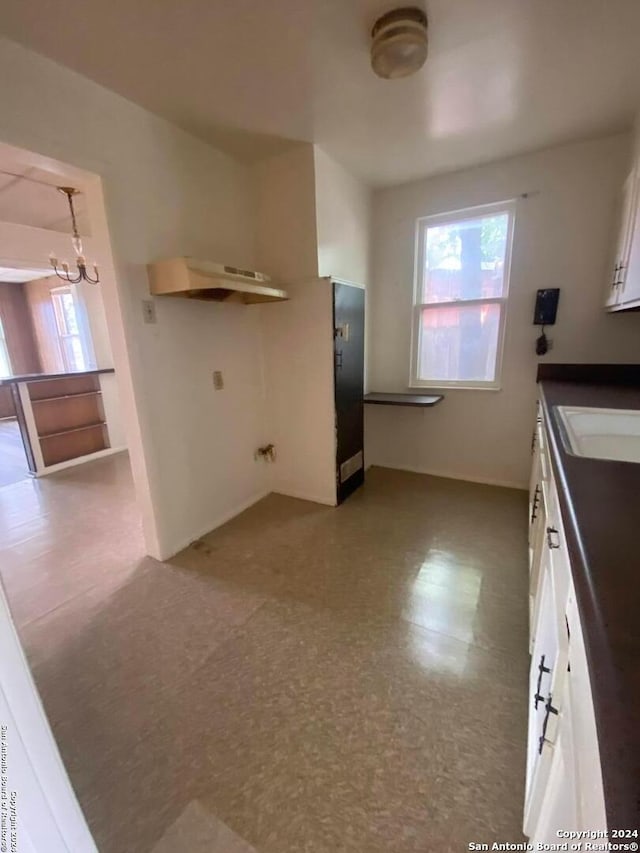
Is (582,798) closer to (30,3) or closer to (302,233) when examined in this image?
(30,3)

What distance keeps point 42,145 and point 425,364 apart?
294 cm

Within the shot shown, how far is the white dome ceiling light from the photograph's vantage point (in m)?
1.42

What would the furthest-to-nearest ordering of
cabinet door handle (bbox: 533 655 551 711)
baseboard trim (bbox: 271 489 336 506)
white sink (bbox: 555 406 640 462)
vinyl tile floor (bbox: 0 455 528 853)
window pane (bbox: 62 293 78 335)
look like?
window pane (bbox: 62 293 78 335) < baseboard trim (bbox: 271 489 336 506) < white sink (bbox: 555 406 640 462) < vinyl tile floor (bbox: 0 455 528 853) < cabinet door handle (bbox: 533 655 551 711)

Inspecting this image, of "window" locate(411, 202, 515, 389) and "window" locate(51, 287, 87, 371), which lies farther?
"window" locate(51, 287, 87, 371)

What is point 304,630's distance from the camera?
5.69ft

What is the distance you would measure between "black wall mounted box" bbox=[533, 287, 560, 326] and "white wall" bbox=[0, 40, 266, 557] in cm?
222

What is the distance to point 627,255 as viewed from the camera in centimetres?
200

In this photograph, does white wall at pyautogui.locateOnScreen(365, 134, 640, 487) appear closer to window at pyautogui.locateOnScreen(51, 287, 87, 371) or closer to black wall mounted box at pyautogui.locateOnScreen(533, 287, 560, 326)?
black wall mounted box at pyautogui.locateOnScreen(533, 287, 560, 326)

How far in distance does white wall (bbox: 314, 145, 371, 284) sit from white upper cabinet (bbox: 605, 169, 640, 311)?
5.93 feet

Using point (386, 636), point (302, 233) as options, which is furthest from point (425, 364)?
point (386, 636)

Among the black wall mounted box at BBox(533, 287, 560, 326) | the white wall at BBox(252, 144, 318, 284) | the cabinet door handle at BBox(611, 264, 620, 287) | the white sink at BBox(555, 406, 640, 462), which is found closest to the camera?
the white sink at BBox(555, 406, 640, 462)

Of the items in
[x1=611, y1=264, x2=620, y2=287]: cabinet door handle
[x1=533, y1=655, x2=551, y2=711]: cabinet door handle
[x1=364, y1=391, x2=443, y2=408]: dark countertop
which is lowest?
[x1=533, y1=655, x2=551, y2=711]: cabinet door handle

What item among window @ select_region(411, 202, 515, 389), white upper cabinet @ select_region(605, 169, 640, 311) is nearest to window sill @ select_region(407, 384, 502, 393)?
window @ select_region(411, 202, 515, 389)

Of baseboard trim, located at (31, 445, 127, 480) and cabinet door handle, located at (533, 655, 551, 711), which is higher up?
cabinet door handle, located at (533, 655, 551, 711)
